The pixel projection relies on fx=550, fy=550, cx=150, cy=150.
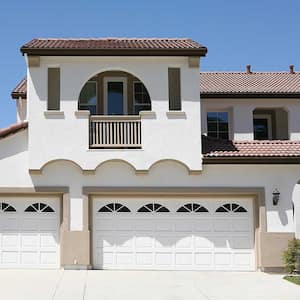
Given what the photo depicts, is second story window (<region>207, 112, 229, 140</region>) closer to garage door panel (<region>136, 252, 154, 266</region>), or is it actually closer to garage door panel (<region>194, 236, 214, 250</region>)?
garage door panel (<region>194, 236, 214, 250</region>)

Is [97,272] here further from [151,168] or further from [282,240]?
[282,240]

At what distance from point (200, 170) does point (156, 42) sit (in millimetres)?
4512

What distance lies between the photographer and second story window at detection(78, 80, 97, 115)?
1816 centimetres

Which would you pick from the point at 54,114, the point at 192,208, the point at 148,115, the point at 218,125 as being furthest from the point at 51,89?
the point at 218,125

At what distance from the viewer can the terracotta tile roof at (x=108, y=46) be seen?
53.7 ft

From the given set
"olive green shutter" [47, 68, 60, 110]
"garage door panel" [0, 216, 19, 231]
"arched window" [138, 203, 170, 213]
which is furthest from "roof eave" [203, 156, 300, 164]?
"garage door panel" [0, 216, 19, 231]

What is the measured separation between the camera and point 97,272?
15633 millimetres

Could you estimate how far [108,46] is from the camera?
16.7 meters

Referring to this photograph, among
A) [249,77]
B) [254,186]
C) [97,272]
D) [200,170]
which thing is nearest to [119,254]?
[97,272]

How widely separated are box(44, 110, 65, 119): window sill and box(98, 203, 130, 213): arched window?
3.01 meters

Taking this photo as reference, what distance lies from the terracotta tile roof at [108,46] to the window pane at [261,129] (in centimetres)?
606

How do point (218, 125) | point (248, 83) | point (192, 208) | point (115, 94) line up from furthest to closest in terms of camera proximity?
point (248, 83), point (218, 125), point (115, 94), point (192, 208)

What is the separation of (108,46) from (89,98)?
2.29 m

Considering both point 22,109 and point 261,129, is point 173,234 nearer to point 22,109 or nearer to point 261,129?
point 261,129
